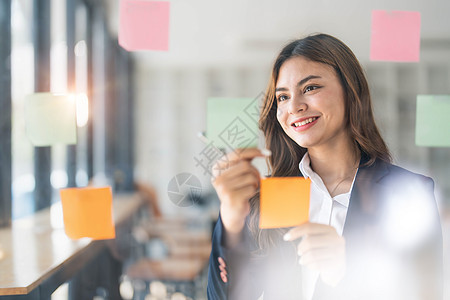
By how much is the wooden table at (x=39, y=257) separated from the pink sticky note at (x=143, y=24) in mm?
371

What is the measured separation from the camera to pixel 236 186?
0.56 meters

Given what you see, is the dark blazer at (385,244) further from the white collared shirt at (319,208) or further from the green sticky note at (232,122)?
the green sticky note at (232,122)

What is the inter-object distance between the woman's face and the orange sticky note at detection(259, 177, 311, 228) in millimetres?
86

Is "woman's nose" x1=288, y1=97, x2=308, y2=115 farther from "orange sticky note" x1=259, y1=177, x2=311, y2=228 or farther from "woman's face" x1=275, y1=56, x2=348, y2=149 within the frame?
"orange sticky note" x1=259, y1=177, x2=311, y2=228

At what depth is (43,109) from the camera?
65 cm

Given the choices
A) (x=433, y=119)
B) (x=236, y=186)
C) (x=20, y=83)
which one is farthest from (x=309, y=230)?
(x=20, y=83)

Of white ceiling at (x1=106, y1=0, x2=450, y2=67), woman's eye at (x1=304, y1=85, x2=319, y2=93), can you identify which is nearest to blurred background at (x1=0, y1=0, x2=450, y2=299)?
white ceiling at (x1=106, y1=0, x2=450, y2=67)

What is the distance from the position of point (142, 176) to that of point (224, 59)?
73 centimetres

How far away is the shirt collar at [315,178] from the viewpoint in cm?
60

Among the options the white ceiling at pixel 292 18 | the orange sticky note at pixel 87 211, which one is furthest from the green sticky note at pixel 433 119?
the orange sticky note at pixel 87 211

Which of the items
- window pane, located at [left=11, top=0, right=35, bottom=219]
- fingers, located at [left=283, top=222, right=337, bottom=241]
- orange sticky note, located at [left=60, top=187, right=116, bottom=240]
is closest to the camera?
fingers, located at [left=283, top=222, right=337, bottom=241]

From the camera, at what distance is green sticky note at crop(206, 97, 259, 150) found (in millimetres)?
619

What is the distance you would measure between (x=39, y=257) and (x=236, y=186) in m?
0.53

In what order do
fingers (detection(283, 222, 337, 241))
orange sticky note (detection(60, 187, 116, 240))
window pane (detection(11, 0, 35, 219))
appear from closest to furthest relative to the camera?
fingers (detection(283, 222, 337, 241))
orange sticky note (detection(60, 187, 116, 240))
window pane (detection(11, 0, 35, 219))
